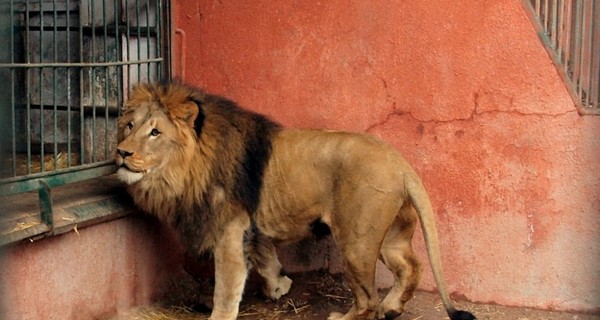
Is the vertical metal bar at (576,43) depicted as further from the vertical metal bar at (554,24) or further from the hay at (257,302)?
the hay at (257,302)

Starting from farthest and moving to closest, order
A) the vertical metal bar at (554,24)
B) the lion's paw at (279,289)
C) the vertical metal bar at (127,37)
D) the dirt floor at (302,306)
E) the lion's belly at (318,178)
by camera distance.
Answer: the lion's paw at (279,289)
the vertical metal bar at (127,37)
the dirt floor at (302,306)
the vertical metal bar at (554,24)
the lion's belly at (318,178)

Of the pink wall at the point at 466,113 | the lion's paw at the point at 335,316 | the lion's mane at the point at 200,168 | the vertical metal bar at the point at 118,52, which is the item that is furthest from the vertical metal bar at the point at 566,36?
the vertical metal bar at the point at 118,52

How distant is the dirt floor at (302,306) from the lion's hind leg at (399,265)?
226 millimetres

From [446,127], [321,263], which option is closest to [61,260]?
[321,263]

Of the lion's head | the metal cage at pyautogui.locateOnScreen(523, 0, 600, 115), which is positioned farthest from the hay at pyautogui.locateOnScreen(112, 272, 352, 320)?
the metal cage at pyautogui.locateOnScreen(523, 0, 600, 115)

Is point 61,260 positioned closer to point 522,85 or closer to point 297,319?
point 297,319

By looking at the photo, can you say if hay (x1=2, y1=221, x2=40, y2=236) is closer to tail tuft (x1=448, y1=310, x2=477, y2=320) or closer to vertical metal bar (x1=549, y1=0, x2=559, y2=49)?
tail tuft (x1=448, y1=310, x2=477, y2=320)

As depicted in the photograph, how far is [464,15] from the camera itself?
240 inches

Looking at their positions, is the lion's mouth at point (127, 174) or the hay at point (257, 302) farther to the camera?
the hay at point (257, 302)

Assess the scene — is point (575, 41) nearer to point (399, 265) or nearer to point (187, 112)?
point (399, 265)

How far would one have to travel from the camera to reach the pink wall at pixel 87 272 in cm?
528

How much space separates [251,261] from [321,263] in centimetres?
71

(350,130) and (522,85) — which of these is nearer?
(522,85)

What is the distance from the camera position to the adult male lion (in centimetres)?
567
